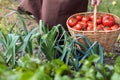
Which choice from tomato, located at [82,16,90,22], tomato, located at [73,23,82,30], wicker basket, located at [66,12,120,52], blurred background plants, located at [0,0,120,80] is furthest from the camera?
tomato, located at [82,16,90,22]

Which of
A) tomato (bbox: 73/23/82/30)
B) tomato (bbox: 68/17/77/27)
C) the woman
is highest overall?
the woman

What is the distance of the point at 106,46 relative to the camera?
3156 mm

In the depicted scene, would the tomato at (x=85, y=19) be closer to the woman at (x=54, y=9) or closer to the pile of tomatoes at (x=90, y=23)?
the pile of tomatoes at (x=90, y=23)

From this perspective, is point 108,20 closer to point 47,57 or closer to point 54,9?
point 54,9

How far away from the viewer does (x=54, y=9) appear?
3.33 meters

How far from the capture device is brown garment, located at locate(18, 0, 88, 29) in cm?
330

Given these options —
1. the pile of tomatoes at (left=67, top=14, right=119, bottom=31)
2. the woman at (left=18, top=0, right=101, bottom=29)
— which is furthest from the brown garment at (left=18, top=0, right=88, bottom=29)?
the pile of tomatoes at (left=67, top=14, right=119, bottom=31)

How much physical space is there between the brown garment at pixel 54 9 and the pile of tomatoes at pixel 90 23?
10cm

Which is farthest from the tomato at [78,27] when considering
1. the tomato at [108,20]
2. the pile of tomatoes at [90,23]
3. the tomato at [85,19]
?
the tomato at [108,20]

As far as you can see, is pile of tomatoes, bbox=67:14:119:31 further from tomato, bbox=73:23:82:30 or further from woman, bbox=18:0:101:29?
woman, bbox=18:0:101:29

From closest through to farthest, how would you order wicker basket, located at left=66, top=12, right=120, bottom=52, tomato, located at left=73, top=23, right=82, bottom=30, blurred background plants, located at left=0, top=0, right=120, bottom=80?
Result: blurred background plants, located at left=0, top=0, right=120, bottom=80 → wicker basket, located at left=66, top=12, right=120, bottom=52 → tomato, located at left=73, top=23, right=82, bottom=30

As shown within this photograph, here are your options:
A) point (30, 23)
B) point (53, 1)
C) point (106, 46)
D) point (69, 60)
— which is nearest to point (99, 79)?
point (69, 60)

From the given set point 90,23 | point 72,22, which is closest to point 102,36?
point 90,23

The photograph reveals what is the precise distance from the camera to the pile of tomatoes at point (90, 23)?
10.3ft
